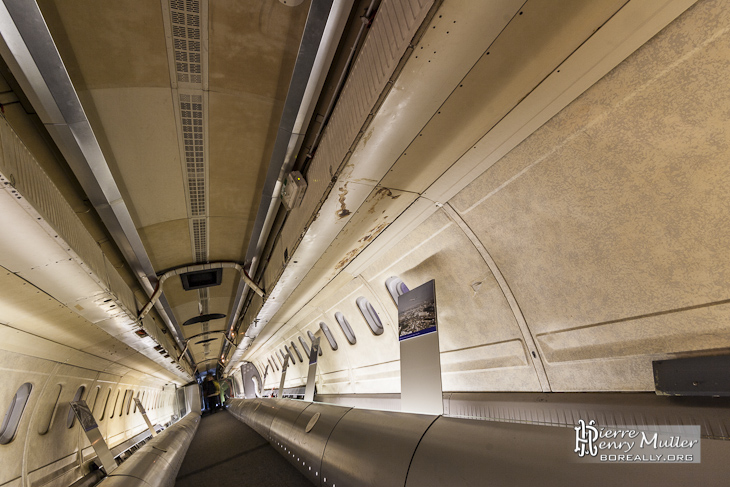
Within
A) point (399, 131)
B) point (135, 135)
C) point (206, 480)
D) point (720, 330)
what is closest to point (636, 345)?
point (720, 330)

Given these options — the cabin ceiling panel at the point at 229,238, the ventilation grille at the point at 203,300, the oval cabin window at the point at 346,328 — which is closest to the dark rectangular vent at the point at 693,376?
the cabin ceiling panel at the point at 229,238

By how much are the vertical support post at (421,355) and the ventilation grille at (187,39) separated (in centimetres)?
323

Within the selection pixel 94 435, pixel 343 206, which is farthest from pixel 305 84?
pixel 94 435

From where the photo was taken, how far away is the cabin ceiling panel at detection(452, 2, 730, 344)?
197 cm

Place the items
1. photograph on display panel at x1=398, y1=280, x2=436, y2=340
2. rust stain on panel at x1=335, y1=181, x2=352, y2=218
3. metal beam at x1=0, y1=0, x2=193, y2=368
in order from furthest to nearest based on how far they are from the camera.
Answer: photograph on display panel at x1=398, y1=280, x2=436, y2=340 → rust stain on panel at x1=335, y1=181, x2=352, y2=218 → metal beam at x1=0, y1=0, x2=193, y2=368

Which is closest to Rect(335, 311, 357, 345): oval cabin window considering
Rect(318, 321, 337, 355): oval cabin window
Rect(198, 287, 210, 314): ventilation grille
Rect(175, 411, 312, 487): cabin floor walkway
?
Rect(318, 321, 337, 355): oval cabin window

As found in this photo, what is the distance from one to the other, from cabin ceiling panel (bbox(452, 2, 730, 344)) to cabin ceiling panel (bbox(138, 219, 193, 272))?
199 inches

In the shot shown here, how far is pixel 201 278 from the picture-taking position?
866 cm

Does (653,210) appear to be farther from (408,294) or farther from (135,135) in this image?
(135,135)

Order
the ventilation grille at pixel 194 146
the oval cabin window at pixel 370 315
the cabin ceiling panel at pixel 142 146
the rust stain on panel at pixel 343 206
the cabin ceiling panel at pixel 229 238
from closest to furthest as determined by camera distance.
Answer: the rust stain on panel at pixel 343 206
the cabin ceiling panel at pixel 142 146
the ventilation grille at pixel 194 146
the cabin ceiling panel at pixel 229 238
the oval cabin window at pixel 370 315

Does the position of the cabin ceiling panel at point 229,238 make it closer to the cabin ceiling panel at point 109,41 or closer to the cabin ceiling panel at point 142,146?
the cabin ceiling panel at point 142,146

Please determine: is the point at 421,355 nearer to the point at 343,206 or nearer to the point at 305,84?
the point at 343,206

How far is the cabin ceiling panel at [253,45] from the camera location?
9.38 feet

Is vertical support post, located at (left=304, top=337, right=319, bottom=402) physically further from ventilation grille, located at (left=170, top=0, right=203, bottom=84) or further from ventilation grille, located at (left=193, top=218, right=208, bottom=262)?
ventilation grille, located at (left=170, top=0, right=203, bottom=84)
